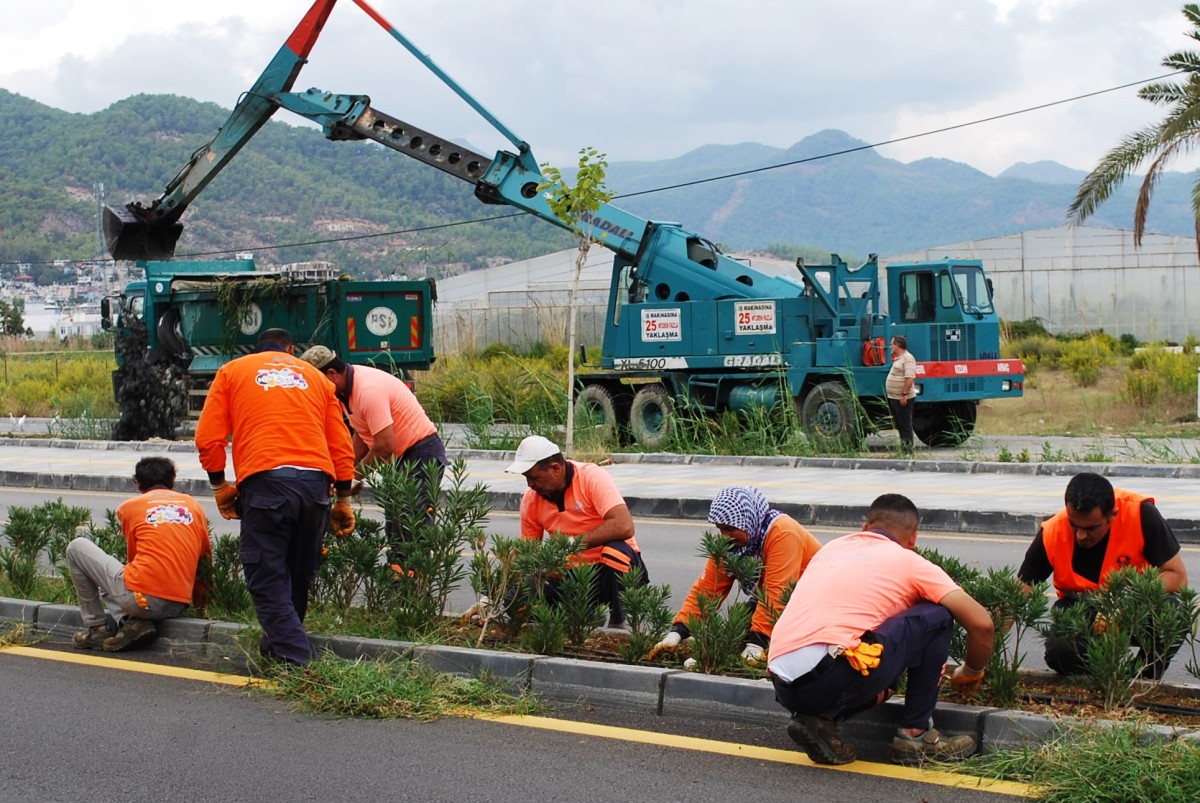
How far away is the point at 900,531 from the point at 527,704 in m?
1.85

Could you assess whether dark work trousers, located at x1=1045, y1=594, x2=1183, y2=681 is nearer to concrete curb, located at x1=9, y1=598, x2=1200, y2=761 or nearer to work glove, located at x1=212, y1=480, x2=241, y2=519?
concrete curb, located at x1=9, y1=598, x2=1200, y2=761

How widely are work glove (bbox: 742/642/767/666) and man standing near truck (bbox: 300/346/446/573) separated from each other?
2196 mm

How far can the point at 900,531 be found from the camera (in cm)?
582

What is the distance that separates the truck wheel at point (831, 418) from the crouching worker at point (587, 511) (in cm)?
1117

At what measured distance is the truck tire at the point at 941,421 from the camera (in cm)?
2027

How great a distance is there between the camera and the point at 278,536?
6961 millimetres

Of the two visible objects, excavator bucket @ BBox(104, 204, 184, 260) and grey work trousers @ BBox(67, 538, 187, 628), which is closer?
grey work trousers @ BBox(67, 538, 187, 628)

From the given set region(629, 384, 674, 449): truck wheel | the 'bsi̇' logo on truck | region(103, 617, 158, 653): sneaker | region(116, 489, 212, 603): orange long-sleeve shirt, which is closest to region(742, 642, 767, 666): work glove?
region(116, 489, 212, 603): orange long-sleeve shirt

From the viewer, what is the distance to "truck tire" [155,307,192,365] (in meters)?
24.1

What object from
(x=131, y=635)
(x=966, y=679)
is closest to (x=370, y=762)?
(x=966, y=679)

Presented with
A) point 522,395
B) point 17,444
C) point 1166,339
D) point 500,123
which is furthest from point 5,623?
point 1166,339

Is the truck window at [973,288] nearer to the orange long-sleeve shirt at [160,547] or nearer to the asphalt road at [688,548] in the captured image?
the asphalt road at [688,548]

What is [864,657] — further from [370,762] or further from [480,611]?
[480,611]

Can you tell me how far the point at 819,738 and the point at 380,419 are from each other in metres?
3.76
